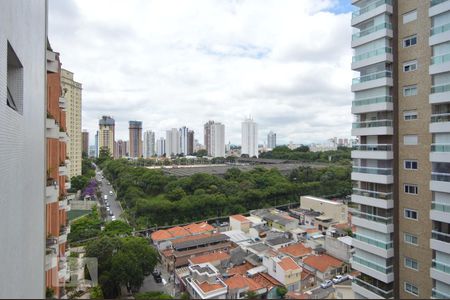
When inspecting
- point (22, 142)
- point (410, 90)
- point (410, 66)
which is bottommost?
point (22, 142)

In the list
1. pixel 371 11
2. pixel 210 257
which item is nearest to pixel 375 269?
pixel 371 11

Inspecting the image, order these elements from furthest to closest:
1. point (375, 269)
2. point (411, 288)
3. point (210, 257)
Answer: point (210, 257) < point (375, 269) < point (411, 288)

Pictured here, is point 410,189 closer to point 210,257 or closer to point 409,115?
point 409,115

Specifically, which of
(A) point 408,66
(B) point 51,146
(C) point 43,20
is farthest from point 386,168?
(C) point 43,20

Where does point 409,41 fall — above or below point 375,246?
above

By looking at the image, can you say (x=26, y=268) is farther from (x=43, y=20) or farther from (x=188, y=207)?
(x=188, y=207)

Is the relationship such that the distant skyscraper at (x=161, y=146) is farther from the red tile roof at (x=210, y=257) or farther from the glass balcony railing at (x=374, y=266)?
the glass balcony railing at (x=374, y=266)

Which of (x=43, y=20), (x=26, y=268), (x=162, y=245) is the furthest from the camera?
(x=162, y=245)
